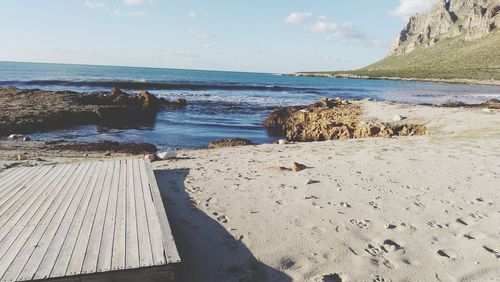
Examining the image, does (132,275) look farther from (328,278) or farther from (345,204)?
(345,204)

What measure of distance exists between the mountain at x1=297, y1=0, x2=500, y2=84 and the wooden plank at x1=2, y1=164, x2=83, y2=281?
87.8m

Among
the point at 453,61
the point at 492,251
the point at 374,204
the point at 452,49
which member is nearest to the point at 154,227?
the point at 374,204

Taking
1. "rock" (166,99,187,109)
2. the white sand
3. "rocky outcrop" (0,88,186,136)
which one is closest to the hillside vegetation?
"rock" (166,99,187,109)

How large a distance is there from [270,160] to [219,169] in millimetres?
1505

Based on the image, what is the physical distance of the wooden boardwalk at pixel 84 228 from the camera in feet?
13.5

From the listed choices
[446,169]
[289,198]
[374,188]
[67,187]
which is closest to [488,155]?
[446,169]

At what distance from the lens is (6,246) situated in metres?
4.65

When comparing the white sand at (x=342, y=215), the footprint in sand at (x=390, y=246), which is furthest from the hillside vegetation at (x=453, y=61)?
the footprint in sand at (x=390, y=246)

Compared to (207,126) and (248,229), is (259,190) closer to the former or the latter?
(248,229)

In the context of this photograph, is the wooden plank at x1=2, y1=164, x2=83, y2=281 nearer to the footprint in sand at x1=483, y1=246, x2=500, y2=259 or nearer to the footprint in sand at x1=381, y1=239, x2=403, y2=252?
the footprint in sand at x1=381, y1=239, x2=403, y2=252

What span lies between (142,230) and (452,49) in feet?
515

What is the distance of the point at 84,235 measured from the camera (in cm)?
493

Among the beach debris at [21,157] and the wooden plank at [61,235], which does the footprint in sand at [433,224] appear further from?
the beach debris at [21,157]

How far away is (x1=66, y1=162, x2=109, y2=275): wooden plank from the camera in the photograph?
13.4 feet
